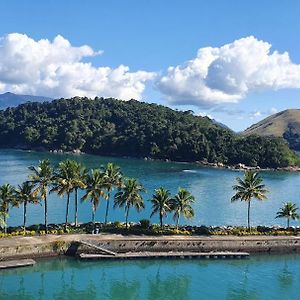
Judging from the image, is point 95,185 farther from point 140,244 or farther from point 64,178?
point 140,244

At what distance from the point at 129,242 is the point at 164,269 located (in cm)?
630

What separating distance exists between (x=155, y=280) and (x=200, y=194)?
72.6 m

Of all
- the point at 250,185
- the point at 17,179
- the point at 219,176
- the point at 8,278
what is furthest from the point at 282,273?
the point at 219,176

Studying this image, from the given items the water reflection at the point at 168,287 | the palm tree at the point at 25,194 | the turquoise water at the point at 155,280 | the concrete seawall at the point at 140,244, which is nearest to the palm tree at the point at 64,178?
the palm tree at the point at 25,194

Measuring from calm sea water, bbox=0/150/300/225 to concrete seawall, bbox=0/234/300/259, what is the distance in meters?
22.9

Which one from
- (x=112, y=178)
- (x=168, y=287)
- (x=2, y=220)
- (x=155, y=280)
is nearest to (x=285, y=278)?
(x=168, y=287)

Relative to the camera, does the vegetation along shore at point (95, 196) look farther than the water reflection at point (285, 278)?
Yes

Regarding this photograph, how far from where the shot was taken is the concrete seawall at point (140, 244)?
63.8 metres

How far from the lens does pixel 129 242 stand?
224 feet

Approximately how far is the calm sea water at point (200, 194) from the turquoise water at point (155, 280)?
1072 inches

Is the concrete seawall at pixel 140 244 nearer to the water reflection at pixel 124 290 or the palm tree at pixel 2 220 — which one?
the palm tree at pixel 2 220

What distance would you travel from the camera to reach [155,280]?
62250 mm

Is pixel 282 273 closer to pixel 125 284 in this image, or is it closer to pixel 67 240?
pixel 125 284

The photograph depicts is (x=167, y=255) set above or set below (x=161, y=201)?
below
